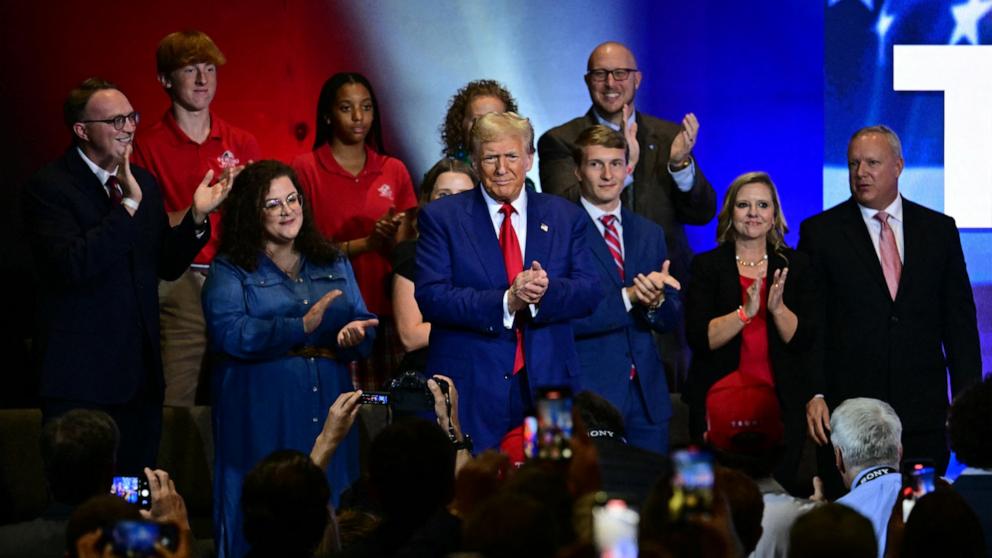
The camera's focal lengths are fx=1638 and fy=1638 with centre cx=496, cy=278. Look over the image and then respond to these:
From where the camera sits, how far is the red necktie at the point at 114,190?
548cm

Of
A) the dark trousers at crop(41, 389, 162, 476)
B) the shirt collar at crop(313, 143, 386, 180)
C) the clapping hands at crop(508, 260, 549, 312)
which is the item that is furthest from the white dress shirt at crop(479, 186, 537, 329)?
the shirt collar at crop(313, 143, 386, 180)

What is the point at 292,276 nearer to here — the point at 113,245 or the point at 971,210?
the point at 113,245

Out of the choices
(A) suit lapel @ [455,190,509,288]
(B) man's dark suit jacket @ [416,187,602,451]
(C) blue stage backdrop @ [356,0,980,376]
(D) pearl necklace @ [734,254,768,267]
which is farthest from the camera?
(C) blue stage backdrop @ [356,0,980,376]

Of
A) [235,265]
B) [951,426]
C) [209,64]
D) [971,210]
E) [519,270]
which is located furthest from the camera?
[971,210]

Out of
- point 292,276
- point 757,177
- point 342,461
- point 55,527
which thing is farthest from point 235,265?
point 757,177

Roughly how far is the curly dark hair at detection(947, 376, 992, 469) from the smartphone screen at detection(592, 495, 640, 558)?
1783mm

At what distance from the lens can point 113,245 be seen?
531 centimetres

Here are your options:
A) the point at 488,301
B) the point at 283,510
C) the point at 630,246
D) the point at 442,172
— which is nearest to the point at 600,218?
the point at 630,246

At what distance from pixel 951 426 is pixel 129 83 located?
4.44 metres

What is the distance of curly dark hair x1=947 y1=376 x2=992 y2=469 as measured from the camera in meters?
4.14

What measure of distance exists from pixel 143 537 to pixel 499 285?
260 centimetres

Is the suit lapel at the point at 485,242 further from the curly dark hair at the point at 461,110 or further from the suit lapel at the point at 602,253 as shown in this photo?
the curly dark hair at the point at 461,110

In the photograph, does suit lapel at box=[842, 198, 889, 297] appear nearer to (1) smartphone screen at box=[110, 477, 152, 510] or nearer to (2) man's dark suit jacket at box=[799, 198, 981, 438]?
(2) man's dark suit jacket at box=[799, 198, 981, 438]

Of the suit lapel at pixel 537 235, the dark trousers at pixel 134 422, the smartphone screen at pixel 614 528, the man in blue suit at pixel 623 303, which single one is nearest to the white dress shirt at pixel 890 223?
the man in blue suit at pixel 623 303
